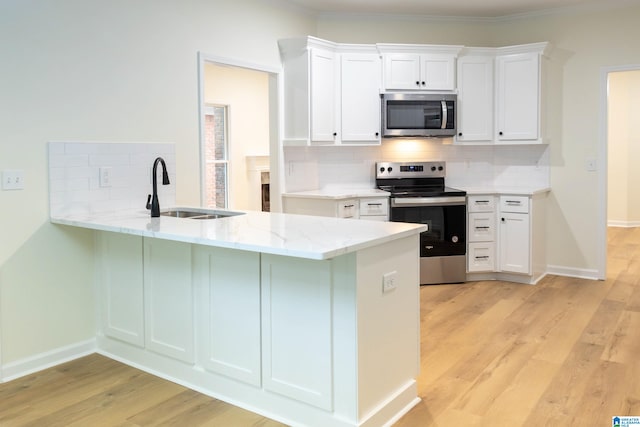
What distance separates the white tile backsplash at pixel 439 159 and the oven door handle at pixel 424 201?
0.65 m

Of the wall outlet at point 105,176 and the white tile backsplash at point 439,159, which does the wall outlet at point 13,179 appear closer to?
the wall outlet at point 105,176

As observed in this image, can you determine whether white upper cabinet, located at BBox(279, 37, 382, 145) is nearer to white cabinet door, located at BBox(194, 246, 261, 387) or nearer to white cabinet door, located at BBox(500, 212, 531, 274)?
white cabinet door, located at BBox(500, 212, 531, 274)

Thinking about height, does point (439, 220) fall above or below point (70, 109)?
below

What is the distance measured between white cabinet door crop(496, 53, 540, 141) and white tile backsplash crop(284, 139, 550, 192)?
35 cm

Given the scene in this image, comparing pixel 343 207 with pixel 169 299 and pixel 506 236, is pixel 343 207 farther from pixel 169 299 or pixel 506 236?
pixel 169 299

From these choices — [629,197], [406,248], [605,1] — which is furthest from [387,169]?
[629,197]

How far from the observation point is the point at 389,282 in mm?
2592

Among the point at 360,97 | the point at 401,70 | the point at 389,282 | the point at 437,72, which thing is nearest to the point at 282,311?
the point at 389,282

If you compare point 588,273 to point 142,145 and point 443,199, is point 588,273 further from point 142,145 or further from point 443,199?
point 142,145

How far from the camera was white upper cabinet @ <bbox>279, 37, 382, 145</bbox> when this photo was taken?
5.07 meters

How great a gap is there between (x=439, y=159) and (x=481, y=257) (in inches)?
45.2

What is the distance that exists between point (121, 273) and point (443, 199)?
305 centimetres

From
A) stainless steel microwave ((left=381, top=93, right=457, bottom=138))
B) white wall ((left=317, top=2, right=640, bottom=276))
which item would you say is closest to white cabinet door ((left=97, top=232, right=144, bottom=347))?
stainless steel microwave ((left=381, top=93, right=457, bottom=138))

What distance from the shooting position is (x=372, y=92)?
541cm
